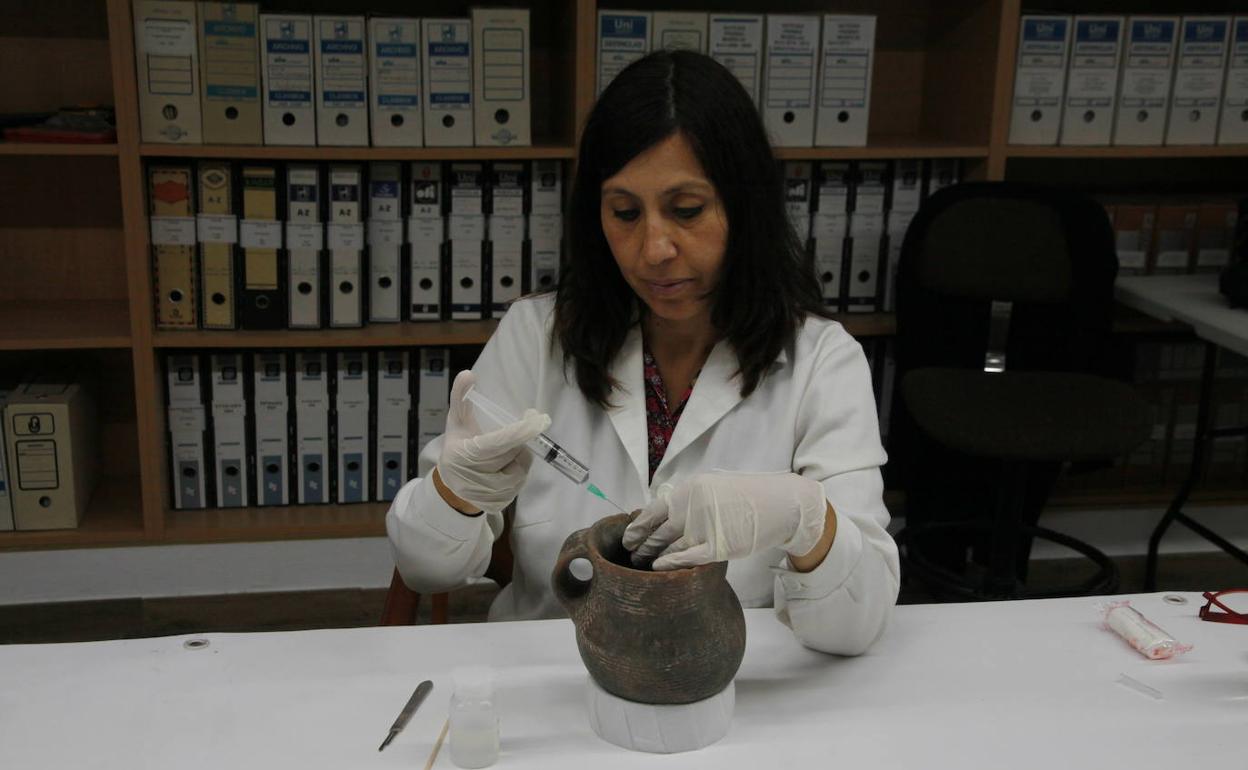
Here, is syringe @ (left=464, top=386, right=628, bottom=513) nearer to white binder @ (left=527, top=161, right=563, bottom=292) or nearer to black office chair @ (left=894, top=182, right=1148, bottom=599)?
black office chair @ (left=894, top=182, right=1148, bottom=599)

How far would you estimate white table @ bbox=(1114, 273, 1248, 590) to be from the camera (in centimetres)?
240

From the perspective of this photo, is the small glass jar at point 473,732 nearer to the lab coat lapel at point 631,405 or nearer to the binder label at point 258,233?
the lab coat lapel at point 631,405

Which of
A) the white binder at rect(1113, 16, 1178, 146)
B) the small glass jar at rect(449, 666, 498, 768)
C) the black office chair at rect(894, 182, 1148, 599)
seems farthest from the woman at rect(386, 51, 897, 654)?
the white binder at rect(1113, 16, 1178, 146)

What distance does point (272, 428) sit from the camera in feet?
8.85

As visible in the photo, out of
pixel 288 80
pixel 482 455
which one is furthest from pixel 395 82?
pixel 482 455

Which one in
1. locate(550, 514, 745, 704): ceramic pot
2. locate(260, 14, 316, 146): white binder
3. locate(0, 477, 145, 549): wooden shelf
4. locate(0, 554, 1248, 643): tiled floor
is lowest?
locate(0, 554, 1248, 643): tiled floor

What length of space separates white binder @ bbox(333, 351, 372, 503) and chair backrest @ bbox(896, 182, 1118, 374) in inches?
48.4

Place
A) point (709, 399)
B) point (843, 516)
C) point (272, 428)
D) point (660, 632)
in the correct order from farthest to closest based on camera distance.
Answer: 1. point (272, 428)
2. point (709, 399)
3. point (843, 516)
4. point (660, 632)

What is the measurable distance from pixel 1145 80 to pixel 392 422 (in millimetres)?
1892

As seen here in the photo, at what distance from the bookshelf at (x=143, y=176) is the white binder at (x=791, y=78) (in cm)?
8

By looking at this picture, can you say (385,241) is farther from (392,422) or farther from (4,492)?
(4,492)

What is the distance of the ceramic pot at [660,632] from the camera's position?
3.14 feet

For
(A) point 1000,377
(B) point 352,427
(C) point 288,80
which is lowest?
(B) point 352,427

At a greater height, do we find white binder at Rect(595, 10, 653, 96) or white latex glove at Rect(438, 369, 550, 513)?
white binder at Rect(595, 10, 653, 96)
